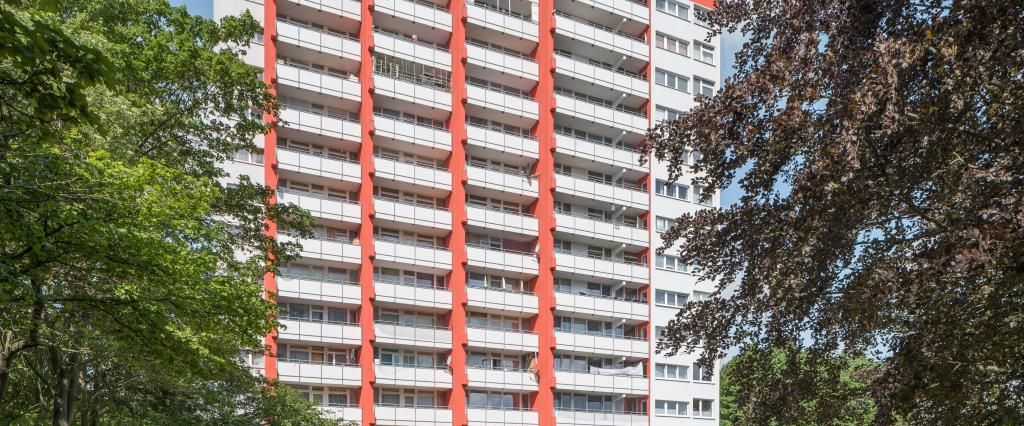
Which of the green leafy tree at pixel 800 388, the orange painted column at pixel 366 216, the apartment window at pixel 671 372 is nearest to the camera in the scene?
the green leafy tree at pixel 800 388

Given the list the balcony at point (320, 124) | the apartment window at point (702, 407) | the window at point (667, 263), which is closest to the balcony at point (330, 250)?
the balcony at point (320, 124)

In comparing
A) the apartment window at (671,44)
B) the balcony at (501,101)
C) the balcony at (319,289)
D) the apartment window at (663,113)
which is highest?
the apartment window at (671,44)

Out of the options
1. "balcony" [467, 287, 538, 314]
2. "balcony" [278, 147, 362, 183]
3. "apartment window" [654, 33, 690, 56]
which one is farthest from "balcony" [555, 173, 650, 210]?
"balcony" [278, 147, 362, 183]

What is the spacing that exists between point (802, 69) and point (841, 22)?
31.0 inches

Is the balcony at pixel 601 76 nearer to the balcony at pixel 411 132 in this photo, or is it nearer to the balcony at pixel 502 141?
the balcony at pixel 502 141

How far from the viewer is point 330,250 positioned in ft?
148

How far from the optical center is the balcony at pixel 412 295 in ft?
Result: 152

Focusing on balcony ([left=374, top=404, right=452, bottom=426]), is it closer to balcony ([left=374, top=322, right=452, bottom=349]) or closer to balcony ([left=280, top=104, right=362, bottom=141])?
balcony ([left=374, top=322, right=452, bottom=349])

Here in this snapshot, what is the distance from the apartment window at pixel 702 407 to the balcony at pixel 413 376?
1687 centimetres

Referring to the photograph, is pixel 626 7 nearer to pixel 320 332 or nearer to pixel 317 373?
pixel 320 332

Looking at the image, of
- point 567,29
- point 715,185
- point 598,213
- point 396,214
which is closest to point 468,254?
point 396,214

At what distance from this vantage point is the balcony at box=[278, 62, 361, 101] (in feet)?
149

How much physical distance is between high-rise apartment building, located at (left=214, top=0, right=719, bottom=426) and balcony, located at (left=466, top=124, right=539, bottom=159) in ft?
0.43

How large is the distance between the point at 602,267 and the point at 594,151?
23.3ft
